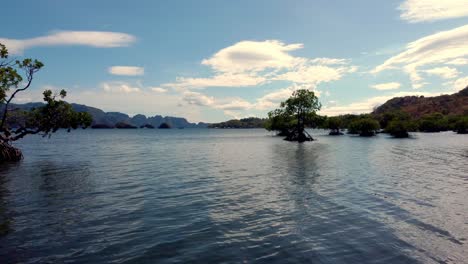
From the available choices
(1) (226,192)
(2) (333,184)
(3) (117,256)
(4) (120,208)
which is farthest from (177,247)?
(2) (333,184)

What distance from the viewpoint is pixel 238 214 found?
1983cm

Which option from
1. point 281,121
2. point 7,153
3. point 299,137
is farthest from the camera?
point 281,121

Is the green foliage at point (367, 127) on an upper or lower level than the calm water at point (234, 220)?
upper

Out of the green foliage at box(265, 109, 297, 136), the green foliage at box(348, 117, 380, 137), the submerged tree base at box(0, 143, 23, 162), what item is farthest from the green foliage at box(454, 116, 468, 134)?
the submerged tree base at box(0, 143, 23, 162)

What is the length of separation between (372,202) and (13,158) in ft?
181

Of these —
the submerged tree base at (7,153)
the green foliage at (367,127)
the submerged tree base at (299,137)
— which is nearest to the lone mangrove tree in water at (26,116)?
the submerged tree base at (7,153)

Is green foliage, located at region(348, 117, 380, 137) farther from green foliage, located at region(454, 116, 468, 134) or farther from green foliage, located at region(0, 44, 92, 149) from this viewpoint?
green foliage, located at region(0, 44, 92, 149)

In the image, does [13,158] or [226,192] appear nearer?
[226,192]

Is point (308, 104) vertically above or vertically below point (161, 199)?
above

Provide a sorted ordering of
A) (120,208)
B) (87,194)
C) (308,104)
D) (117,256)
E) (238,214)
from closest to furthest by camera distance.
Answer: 1. (117,256)
2. (238,214)
3. (120,208)
4. (87,194)
5. (308,104)

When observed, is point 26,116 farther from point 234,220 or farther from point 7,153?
point 234,220

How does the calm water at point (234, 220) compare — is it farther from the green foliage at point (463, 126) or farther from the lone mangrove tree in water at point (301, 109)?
the green foliage at point (463, 126)

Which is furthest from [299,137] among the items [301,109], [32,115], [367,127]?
[32,115]

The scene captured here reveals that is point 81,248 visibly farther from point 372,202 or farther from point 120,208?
point 372,202
